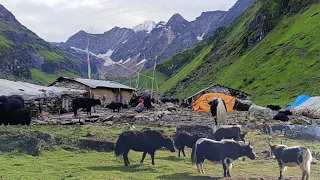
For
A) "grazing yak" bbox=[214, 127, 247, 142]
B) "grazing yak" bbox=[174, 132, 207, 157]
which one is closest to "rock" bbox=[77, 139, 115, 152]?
"grazing yak" bbox=[174, 132, 207, 157]

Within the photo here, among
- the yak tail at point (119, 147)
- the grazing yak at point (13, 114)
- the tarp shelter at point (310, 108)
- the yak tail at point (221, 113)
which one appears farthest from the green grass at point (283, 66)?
the yak tail at point (119, 147)

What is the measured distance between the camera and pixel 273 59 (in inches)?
3211

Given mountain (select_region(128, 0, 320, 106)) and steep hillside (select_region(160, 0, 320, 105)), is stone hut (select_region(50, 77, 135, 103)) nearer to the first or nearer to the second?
mountain (select_region(128, 0, 320, 106))

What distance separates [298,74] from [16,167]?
6032cm

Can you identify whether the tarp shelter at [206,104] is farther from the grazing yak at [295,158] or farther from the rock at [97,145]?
the grazing yak at [295,158]

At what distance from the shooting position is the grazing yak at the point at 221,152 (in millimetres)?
12966

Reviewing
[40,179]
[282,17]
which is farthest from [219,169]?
[282,17]

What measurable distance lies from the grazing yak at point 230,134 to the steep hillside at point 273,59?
39.2 metres

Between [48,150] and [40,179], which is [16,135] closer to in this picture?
[48,150]

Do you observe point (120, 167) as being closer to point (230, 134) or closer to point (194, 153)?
point (194, 153)

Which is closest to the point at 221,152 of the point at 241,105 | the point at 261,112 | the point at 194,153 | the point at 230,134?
the point at 194,153

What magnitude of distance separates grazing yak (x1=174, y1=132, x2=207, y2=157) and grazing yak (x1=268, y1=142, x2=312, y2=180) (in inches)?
116

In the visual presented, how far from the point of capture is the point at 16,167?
12680 millimetres

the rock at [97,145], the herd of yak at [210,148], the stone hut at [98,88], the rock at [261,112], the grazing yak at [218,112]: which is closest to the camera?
the herd of yak at [210,148]
